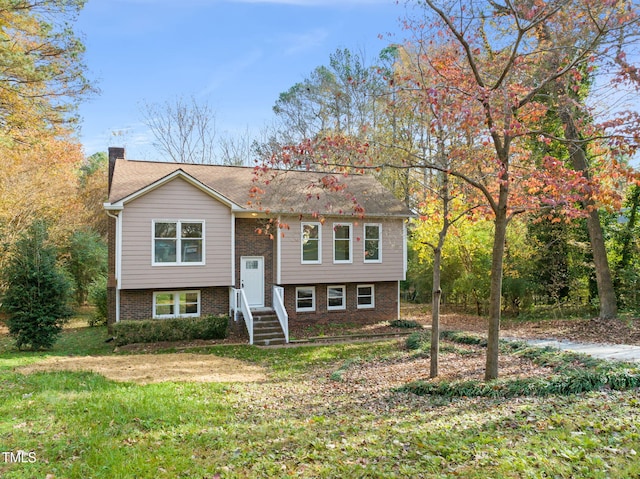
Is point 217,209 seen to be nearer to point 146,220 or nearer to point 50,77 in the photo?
point 146,220

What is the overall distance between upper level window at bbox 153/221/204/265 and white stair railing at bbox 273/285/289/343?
3.01 meters

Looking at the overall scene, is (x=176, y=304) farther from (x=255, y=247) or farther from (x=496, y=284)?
(x=496, y=284)

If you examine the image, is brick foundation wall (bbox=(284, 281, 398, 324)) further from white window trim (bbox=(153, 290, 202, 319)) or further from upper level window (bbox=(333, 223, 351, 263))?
white window trim (bbox=(153, 290, 202, 319))

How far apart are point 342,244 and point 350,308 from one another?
9.15ft

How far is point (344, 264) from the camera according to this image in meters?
18.2

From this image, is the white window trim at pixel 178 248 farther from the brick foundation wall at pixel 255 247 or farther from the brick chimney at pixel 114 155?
the brick chimney at pixel 114 155

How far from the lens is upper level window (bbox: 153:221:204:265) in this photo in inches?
606

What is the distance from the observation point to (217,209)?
1620 centimetres

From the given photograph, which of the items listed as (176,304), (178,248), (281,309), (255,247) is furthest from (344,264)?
(176,304)

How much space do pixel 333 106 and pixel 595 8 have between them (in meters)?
24.1

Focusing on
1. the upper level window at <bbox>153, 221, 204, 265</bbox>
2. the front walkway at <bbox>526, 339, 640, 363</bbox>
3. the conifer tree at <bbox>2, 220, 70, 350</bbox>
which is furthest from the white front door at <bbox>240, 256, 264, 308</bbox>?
the front walkway at <bbox>526, 339, 640, 363</bbox>

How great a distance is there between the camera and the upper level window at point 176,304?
15.9 metres

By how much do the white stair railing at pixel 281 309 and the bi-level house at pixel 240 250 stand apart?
37mm

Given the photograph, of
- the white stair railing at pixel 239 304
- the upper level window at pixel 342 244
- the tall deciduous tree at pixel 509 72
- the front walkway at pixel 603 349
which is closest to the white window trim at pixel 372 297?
the upper level window at pixel 342 244
